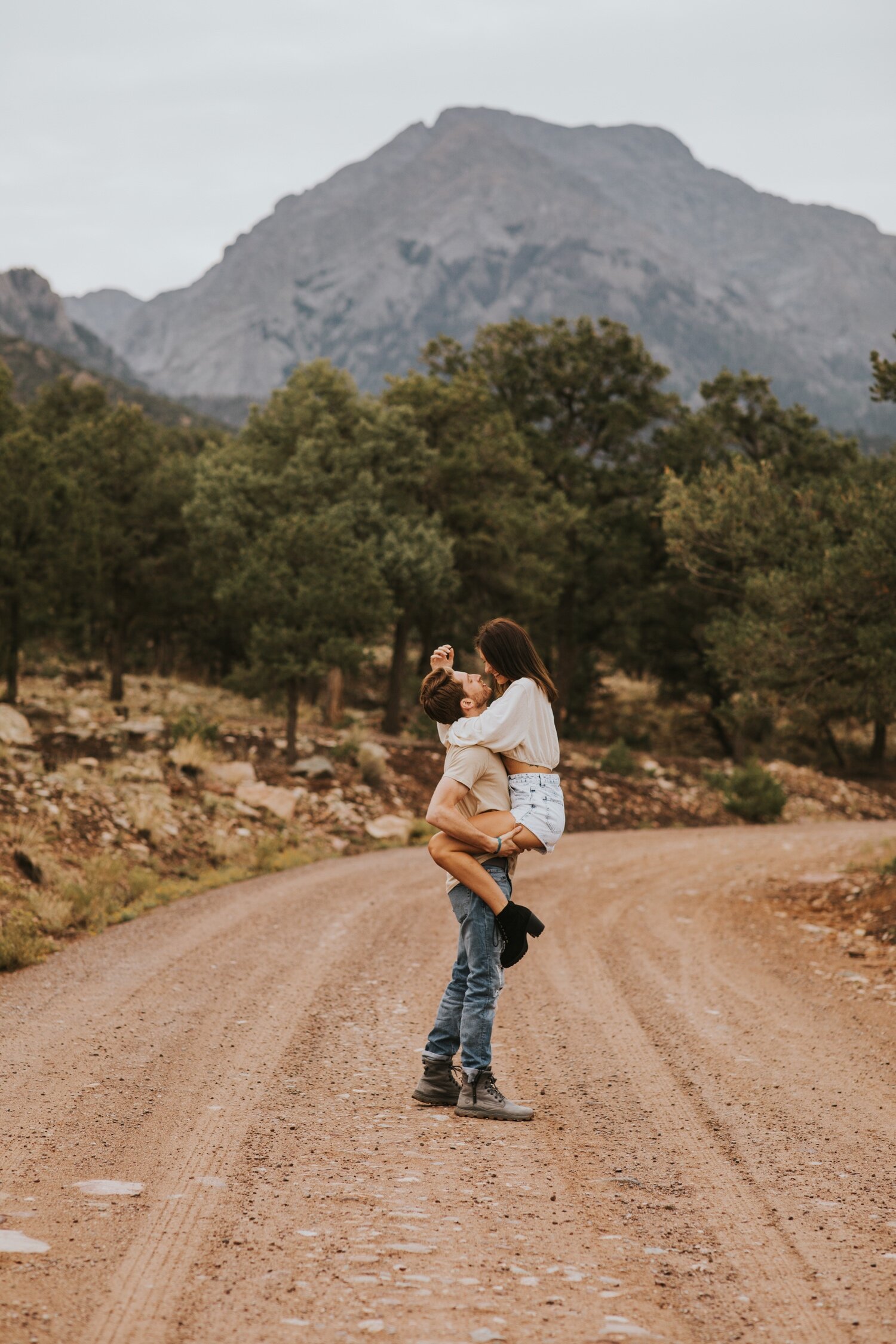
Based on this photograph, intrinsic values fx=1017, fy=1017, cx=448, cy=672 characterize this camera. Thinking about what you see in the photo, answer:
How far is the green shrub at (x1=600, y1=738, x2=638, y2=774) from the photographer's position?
27641 millimetres

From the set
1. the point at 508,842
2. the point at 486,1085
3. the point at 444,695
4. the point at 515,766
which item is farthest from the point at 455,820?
the point at 486,1085

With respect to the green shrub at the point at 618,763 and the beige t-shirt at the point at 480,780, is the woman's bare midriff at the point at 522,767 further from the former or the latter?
the green shrub at the point at 618,763

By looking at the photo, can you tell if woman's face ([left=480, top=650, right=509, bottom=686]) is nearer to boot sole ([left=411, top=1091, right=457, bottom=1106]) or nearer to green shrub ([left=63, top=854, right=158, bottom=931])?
boot sole ([left=411, top=1091, right=457, bottom=1106])

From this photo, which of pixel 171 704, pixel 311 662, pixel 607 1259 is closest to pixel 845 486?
pixel 311 662

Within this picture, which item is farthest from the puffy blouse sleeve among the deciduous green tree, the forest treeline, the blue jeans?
the deciduous green tree

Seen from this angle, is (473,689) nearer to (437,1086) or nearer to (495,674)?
(495,674)

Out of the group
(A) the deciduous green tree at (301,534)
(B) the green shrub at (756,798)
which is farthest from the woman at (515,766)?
(B) the green shrub at (756,798)

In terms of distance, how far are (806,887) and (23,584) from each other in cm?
1866

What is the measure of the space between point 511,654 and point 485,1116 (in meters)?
2.28

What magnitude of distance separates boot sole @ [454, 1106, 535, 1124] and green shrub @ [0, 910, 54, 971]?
515 centimetres

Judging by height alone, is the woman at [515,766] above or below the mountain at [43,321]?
below

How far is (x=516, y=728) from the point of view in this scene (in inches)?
197

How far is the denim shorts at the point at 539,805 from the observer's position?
498 centimetres

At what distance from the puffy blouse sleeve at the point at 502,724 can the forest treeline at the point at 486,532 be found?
27.5ft
